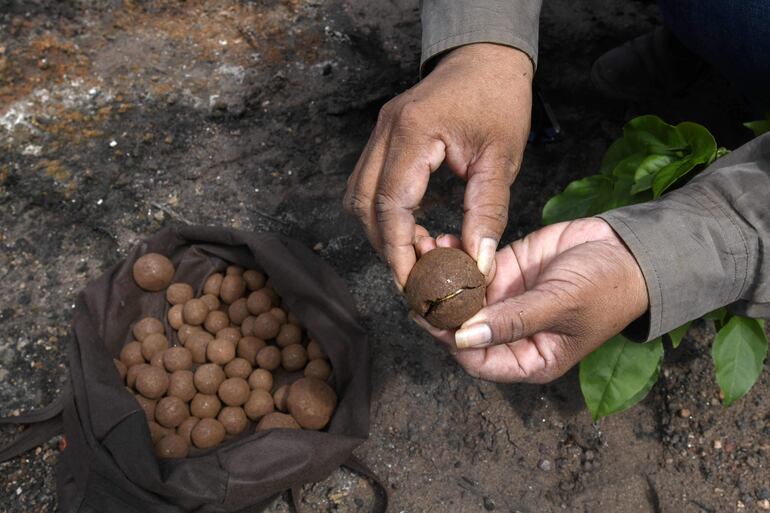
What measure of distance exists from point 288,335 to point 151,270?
65 centimetres

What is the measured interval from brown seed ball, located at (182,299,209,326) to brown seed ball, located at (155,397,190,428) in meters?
0.36

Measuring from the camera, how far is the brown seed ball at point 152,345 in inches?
106

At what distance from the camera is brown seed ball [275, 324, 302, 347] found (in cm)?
276

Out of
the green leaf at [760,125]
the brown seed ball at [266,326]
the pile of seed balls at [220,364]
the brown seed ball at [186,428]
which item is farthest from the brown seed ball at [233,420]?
the green leaf at [760,125]

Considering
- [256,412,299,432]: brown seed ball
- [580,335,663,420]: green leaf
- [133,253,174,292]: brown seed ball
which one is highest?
[580,335,663,420]: green leaf

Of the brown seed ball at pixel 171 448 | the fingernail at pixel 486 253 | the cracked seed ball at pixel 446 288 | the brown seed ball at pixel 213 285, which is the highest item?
the fingernail at pixel 486 253

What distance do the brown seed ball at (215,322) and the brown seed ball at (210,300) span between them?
0.02 m

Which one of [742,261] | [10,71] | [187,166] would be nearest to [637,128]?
[742,261]

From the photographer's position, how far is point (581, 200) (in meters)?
2.30

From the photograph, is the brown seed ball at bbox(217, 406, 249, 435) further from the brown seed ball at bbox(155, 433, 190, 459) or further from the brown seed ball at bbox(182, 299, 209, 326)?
the brown seed ball at bbox(182, 299, 209, 326)

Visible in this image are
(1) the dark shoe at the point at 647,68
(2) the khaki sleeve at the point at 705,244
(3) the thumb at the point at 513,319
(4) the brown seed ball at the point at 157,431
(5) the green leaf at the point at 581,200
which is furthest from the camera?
(1) the dark shoe at the point at 647,68

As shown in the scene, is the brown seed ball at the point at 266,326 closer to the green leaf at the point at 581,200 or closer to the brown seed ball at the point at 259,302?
the brown seed ball at the point at 259,302

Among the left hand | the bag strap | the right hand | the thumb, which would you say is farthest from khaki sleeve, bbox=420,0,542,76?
the bag strap

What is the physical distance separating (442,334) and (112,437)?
1267mm
